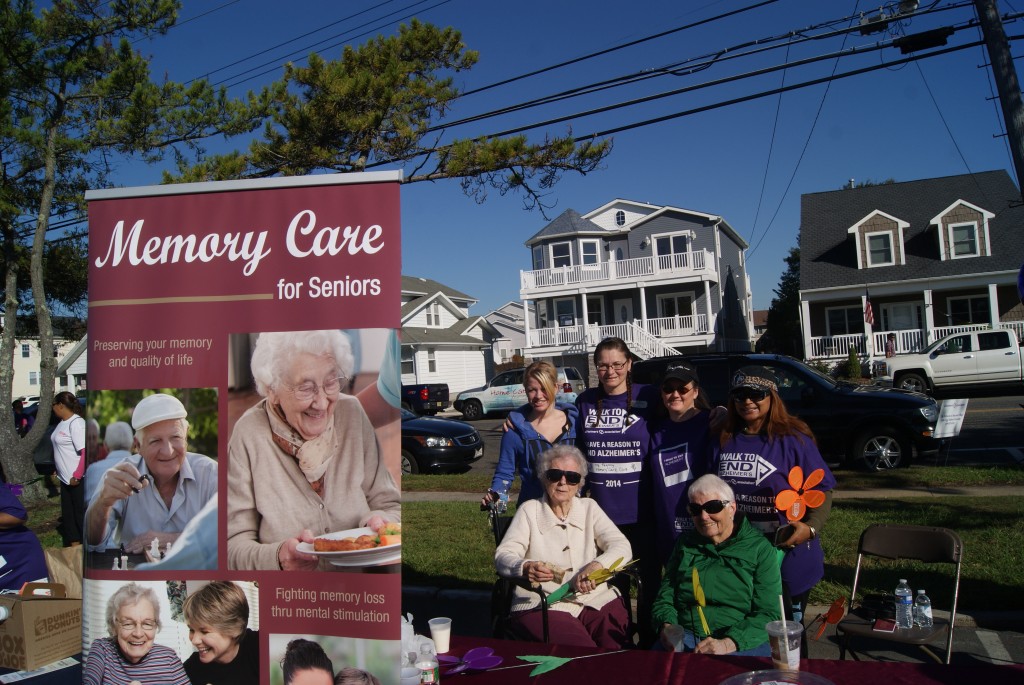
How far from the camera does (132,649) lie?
7.13ft

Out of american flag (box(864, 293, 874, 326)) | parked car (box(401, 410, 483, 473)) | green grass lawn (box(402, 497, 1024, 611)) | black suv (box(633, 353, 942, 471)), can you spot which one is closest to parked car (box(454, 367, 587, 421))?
american flag (box(864, 293, 874, 326))

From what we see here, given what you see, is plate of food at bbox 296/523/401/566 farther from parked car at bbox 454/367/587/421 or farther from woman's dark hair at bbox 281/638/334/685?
parked car at bbox 454/367/587/421

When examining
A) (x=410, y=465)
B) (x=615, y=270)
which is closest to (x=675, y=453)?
(x=410, y=465)

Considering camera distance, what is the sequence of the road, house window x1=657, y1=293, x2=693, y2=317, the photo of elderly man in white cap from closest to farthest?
the photo of elderly man in white cap < the road < house window x1=657, y1=293, x2=693, y2=317

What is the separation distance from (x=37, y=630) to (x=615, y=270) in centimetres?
3038

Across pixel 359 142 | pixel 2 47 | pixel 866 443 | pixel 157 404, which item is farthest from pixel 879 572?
pixel 2 47

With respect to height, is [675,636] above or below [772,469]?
below

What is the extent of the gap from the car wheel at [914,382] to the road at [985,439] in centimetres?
154

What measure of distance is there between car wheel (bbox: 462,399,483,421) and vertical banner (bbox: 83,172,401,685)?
22816mm

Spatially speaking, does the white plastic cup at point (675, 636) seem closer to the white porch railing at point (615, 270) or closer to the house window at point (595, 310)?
the white porch railing at point (615, 270)

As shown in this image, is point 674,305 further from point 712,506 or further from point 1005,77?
point 712,506

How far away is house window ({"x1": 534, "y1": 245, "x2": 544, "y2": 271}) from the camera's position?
115ft

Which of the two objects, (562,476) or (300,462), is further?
(562,476)

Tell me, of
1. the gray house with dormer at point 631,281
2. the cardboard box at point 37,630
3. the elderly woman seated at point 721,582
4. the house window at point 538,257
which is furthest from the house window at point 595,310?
the cardboard box at point 37,630
